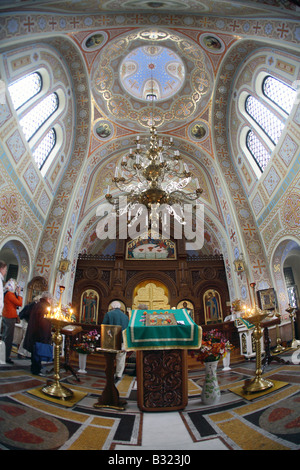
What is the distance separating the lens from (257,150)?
10.6m

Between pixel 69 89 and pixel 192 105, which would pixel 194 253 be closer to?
pixel 192 105

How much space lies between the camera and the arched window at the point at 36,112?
822 cm

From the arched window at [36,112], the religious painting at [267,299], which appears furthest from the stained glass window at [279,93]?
the arched window at [36,112]

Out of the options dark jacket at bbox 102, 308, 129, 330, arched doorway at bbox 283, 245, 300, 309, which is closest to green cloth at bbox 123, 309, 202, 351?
dark jacket at bbox 102, 308, 129, 330

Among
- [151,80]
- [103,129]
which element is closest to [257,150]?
[151,80]

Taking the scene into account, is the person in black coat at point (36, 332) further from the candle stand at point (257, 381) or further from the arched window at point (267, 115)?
the arched window at point (267, 115)

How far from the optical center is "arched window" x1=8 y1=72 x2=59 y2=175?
8.22 metres

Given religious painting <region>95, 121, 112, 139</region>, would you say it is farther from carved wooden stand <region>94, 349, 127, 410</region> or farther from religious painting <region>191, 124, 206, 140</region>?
carved wooden stand <region>94, 349, 127, 410</region>

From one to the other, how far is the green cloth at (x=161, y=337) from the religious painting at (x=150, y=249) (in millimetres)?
9812

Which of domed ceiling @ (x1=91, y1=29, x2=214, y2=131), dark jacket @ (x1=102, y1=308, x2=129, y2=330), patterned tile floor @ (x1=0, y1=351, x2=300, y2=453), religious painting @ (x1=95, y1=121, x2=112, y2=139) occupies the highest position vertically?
domed ceiling @ (x1=91, y1=29, x2=214, y2=131)

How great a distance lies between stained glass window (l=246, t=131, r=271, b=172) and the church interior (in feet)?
0.22

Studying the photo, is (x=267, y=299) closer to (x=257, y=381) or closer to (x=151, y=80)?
(x=257, y=381)

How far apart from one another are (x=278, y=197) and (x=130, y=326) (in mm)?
7979

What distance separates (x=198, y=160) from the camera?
12906 mm
